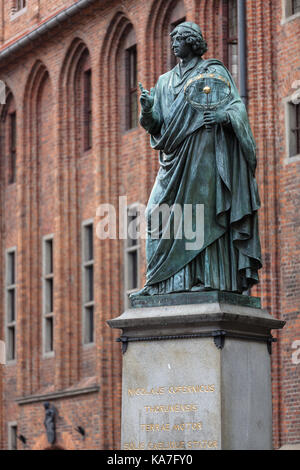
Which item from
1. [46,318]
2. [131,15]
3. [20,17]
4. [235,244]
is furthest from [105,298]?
[235,244]

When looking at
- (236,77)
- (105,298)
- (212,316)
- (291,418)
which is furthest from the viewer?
(105,298)

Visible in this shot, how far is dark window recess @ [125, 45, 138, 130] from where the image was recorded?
3079 centimetres

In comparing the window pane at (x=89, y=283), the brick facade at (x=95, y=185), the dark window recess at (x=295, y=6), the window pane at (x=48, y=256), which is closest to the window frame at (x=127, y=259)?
the brick facade at (x=95, y=185)

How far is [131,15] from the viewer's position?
3052cm

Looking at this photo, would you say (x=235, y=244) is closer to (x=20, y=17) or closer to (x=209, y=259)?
(x=209, y=259)

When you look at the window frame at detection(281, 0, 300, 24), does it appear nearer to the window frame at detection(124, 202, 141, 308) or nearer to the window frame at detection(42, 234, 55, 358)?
the window frame at detection(124, 202, 141, 308)

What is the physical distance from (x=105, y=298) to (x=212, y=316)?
18705 millimetres

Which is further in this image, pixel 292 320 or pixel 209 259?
pixel 292 320

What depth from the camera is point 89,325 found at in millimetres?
31703

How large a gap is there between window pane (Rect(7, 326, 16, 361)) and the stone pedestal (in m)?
22.9

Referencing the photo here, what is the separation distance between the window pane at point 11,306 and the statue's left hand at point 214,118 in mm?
23265

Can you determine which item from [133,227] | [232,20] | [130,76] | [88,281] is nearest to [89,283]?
[88,281]

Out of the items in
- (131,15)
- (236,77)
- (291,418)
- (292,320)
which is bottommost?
(291,418)

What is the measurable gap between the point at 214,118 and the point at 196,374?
218cm
